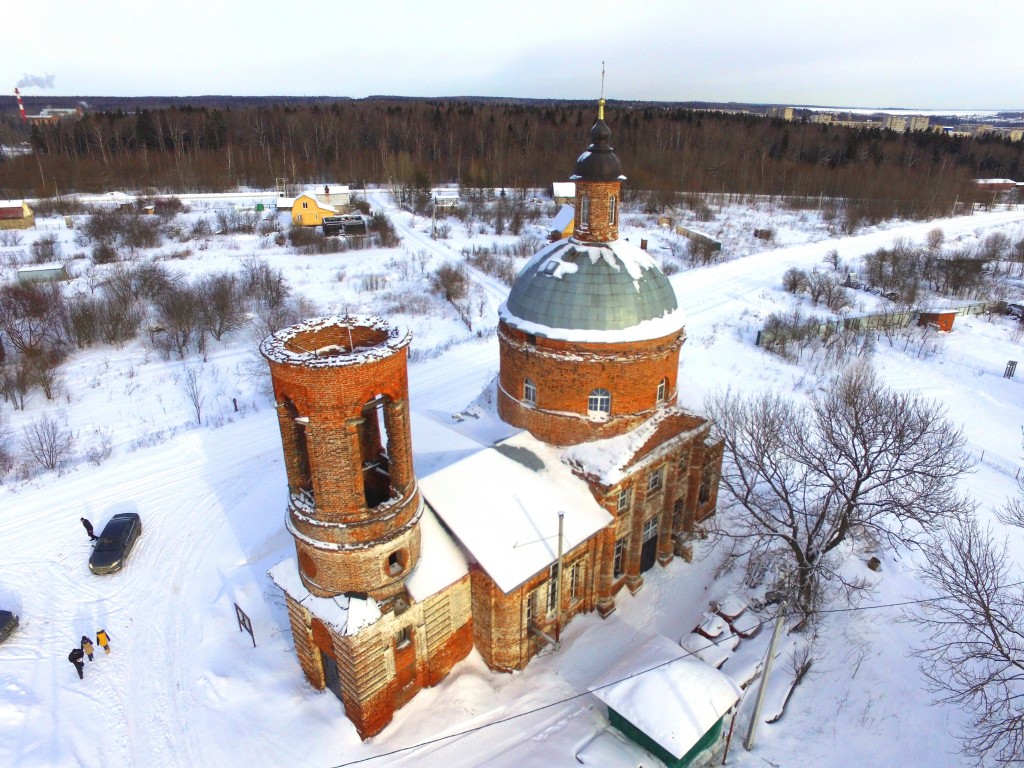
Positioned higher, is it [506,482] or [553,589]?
[506,482]

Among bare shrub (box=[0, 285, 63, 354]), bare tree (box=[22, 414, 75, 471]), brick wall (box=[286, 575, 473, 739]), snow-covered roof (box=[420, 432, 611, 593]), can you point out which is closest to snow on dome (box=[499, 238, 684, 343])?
snow-covered roof (box=[420, 432, 611, 593])

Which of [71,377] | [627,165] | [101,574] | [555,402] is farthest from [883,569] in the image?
[627,165]

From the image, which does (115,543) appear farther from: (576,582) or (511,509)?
(576,582)

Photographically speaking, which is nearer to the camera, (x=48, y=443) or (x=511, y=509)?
(x=511, y=509)

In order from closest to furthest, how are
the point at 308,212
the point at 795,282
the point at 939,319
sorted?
the point at 939,319 → the point at 795,282 → the point at 308,212

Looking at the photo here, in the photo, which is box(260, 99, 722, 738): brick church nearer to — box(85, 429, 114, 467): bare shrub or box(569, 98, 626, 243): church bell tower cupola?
box(569, 98, 626, 243): church bell tower cupola

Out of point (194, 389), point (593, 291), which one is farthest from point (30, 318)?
point (593, 291)

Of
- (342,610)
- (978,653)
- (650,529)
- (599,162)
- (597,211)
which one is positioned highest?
(599,162)
